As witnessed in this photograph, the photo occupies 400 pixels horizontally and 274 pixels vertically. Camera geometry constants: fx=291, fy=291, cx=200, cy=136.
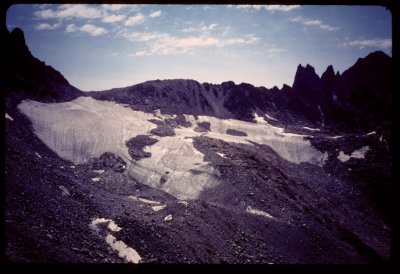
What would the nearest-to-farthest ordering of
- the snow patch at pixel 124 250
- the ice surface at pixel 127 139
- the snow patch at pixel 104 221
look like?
the snow patch at pixel 124 250 < the snow patch at pixel 104 221 < the ice surface at pixel 127 139

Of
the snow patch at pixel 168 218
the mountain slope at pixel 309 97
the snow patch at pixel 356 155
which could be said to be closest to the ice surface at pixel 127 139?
the snow patch at pixel 356 155

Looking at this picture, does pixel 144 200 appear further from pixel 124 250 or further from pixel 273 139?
pixel 273 139

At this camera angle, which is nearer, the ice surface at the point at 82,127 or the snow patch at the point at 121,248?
the snow patch at the point at 121,248

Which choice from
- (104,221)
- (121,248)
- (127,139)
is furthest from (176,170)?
(121,248)

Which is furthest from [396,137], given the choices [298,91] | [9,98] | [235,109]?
[298,91]

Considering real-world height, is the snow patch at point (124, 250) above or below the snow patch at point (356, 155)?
below

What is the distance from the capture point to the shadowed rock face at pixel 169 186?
9727mm

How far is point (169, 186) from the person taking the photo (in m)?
17.9

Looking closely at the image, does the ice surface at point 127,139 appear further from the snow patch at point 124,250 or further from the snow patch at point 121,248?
the snow patch at point 124,250

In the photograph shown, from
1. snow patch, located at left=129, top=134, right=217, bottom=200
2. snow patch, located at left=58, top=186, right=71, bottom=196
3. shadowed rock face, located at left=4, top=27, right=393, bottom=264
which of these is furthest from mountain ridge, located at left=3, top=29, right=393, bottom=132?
snow patch, located at left=58, top=186, right=71, bottom=196

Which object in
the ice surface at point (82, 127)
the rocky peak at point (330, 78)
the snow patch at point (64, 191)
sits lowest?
the snow patch at point (64, 191)

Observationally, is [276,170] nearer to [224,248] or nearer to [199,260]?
[224,248]

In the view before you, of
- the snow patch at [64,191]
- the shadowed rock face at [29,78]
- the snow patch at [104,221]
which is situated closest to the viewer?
the snow patch at [104,221]

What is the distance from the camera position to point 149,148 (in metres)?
22.5
